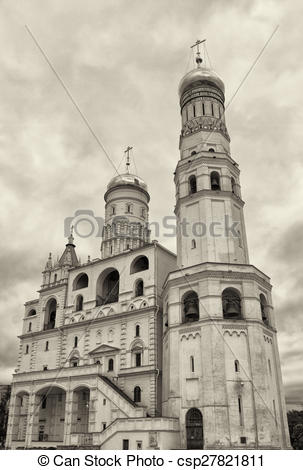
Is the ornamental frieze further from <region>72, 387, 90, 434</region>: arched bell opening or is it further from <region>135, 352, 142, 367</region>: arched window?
<region>72, 387, 90, 434</region>: arched bell opening

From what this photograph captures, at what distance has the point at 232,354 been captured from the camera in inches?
1125

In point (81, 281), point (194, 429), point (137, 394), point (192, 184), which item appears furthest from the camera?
point (81, 281)

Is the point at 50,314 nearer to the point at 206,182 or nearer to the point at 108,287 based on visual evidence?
the point at 108,287

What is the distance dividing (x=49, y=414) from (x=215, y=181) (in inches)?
1031

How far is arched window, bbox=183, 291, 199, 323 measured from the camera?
1228 inches

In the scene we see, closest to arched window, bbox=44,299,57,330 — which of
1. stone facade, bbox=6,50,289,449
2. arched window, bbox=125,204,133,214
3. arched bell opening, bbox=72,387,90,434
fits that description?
stone facade, bbox=6,50,289,449

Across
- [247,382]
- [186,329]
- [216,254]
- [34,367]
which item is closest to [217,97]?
[216,254]

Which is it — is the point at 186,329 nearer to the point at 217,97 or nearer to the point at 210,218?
the point at 210,218

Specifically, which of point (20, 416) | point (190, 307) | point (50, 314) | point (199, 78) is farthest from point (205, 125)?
point (20, 416)

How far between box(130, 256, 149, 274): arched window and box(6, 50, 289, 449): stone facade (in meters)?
0.10

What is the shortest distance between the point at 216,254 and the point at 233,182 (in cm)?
804

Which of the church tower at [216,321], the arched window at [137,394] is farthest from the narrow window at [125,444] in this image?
the arched window at [137,394]

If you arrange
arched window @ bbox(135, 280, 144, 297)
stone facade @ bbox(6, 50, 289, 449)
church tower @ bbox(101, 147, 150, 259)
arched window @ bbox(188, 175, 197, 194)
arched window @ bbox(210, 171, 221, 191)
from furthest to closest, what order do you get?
church tower @ bbox(101, 147, 150, 259) < arched window @ bbox(135, 280, 144, 297) < arched window @ bbox(188, 175, 197, 194) < arched window @ bbox(210, 171, 221, 191) < stone facade @ bbox(6, 50, 289, 449)

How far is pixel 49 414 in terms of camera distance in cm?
3925
